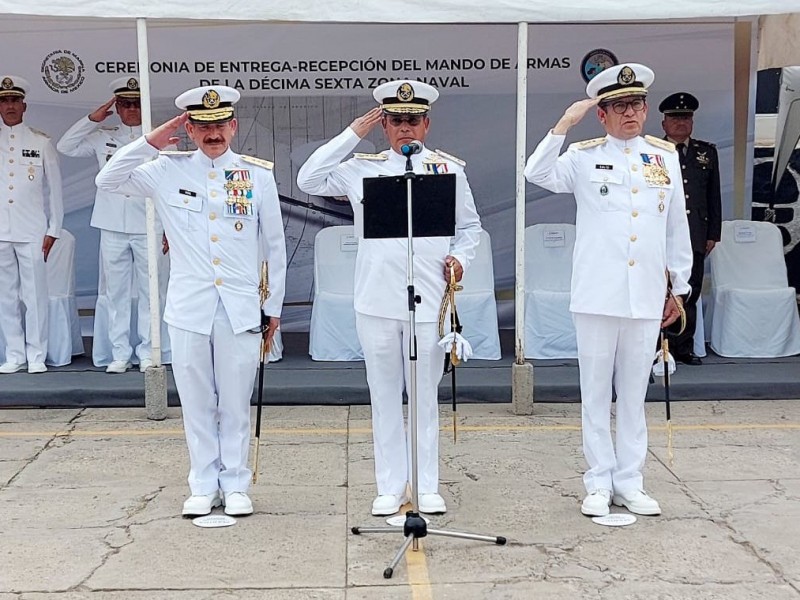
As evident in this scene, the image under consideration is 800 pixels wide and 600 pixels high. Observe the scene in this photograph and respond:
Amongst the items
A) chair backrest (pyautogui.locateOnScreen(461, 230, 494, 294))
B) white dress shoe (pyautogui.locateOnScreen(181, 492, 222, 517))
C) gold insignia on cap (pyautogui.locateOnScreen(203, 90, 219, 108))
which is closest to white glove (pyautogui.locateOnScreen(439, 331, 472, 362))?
white dress shoe (pyautogui.locateOnScreen(181, 492, 222, 517))

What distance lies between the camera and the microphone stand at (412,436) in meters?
4.43

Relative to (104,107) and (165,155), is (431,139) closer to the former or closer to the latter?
(104,107)

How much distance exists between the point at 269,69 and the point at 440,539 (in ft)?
16.2

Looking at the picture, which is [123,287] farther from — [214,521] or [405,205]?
[405,205]

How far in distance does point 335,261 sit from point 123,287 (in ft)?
5.16

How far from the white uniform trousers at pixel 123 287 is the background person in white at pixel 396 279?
129 inches

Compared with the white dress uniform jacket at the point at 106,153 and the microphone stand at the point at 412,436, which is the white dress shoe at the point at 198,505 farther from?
the white dress uniform jacket at the point at 106,153

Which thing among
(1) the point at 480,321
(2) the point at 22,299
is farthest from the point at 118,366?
(1) the point at 480,321

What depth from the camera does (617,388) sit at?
5043 millimetres

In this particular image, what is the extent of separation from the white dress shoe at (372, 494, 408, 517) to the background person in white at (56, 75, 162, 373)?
3233 mm

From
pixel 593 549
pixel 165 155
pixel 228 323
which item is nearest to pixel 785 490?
pixel 593 549

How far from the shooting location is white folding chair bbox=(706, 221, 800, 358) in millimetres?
8148

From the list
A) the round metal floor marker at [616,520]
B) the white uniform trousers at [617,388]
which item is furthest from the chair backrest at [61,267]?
the round metal floor marker at [616,520]

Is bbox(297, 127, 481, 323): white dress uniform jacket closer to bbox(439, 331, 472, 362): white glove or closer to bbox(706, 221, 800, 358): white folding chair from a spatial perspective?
bbox(439, 331, 472, 362): white glove
